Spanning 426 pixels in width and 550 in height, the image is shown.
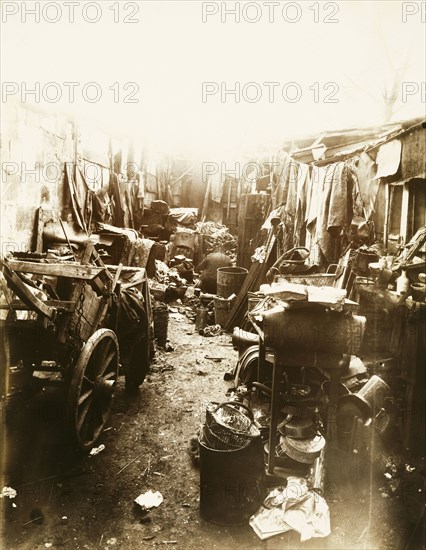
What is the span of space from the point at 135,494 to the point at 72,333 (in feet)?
5.55

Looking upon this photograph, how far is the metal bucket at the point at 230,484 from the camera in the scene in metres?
3.42

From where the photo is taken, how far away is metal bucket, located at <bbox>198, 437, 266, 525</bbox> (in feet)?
11.2

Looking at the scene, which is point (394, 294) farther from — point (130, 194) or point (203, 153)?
point (203, 153)

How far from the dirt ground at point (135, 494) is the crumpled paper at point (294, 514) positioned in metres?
0.07

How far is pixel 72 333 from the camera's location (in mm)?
4027

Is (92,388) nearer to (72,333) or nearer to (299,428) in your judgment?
(72,333)

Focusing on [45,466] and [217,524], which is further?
[45,466]

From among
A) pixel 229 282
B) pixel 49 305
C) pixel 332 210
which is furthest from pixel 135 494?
pixel 229 282

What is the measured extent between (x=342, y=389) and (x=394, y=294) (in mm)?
1405

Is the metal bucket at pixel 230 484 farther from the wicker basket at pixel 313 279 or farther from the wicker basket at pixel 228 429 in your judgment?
the wicker basket at pixel 313 279

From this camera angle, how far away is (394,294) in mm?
4984

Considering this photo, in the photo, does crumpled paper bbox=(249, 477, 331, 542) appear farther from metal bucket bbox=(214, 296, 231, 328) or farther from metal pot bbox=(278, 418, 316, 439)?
metal bucket bbox=(214, 296, 231, 328)

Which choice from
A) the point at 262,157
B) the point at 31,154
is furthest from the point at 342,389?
the point at 262,157

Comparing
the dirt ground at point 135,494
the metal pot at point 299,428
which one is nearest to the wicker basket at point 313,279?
the dirt ground at point 135,494
